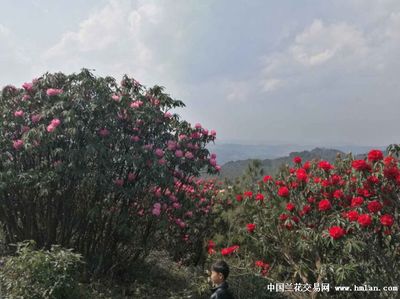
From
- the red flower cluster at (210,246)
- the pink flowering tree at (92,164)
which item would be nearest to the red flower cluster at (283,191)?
the pink flowering tree at (92,164)

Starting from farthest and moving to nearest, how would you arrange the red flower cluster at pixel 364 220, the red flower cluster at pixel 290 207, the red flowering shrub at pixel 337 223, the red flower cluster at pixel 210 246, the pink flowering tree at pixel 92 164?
the red flower cluster at pixel 210 246 → the pink flowering tree at pixel 92 164 → the red flower cluster at pixel 290 207 → the red flowering shrub at pixel 337 223 → the red flower cluster at pixel 364 220

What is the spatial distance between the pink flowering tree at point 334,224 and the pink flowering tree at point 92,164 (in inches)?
59.2

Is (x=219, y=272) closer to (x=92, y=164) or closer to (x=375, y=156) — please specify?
(x=375, y=156)

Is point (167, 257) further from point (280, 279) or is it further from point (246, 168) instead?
point (246, 168)

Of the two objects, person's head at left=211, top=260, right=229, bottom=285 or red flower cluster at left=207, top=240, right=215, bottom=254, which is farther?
red flower cluster at left=207, top=240, right=215, bottom=254

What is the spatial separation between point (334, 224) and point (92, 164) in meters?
3.41

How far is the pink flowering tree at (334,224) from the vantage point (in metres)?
4.85

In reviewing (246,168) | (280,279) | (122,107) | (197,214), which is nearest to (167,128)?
(122,107)

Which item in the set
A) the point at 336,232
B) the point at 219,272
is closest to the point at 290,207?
the point at 336,232

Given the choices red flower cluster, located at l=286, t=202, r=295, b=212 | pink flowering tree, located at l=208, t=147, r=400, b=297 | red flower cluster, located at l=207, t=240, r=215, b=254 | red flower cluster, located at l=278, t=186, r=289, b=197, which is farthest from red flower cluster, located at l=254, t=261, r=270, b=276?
red flower cluster, located at l=278, t=186, r=289, b=197

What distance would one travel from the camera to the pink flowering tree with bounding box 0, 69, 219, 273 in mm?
5754

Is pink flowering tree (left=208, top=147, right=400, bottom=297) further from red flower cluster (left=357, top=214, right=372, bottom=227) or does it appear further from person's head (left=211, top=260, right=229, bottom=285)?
person's head (left=211, top=260, right=229, bottom=285)

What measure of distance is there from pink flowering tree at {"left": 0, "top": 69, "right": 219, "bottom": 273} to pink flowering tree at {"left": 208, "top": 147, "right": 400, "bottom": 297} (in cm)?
150

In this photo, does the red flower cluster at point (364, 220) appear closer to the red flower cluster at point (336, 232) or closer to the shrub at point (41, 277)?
the red flower cluster at point (336, 232)
